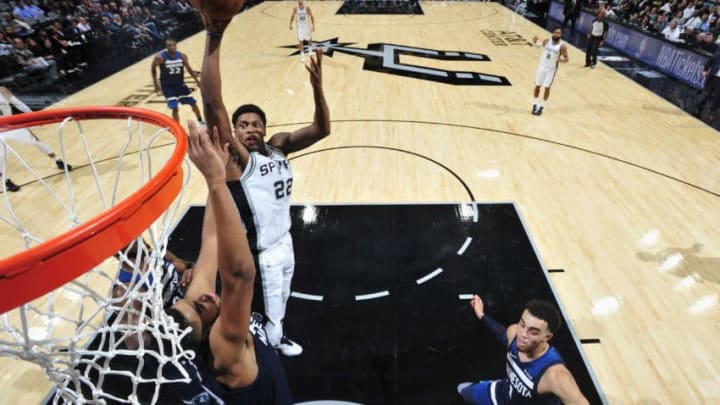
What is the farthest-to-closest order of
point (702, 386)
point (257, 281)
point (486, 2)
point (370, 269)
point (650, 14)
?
point (486, 2) < point (650, 14) < point (370, 269) < point (702, 386) < point (257, 281)

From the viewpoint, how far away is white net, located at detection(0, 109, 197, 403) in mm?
1580

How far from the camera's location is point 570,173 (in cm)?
591

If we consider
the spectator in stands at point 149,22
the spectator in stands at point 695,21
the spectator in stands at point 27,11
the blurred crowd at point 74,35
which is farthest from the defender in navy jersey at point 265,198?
the spectator in stands at point 149,22

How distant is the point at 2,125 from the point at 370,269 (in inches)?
117

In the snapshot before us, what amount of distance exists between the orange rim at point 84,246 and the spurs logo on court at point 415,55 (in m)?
9.05

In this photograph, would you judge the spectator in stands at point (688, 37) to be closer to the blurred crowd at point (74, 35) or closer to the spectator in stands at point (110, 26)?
the blurred crowd at point (74, 35)

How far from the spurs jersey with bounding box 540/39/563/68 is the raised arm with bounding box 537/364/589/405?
21.1 feet

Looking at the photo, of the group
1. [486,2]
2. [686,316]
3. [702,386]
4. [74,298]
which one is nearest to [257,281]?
[74,298]

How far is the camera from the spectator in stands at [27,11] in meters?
11.3

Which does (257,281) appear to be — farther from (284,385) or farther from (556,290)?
(556,290)

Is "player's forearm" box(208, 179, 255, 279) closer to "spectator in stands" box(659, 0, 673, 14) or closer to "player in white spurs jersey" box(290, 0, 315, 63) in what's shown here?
"player in white spurs jersey" box(290, 0, 315, 63)

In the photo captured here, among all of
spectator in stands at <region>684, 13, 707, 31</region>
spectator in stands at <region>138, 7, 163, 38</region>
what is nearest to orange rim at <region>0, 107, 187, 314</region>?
spectator in stands at <region>684, 13, 707, 31</region>

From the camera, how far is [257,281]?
9.48 ft

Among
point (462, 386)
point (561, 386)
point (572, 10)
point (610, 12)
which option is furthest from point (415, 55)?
point (561, 386)
